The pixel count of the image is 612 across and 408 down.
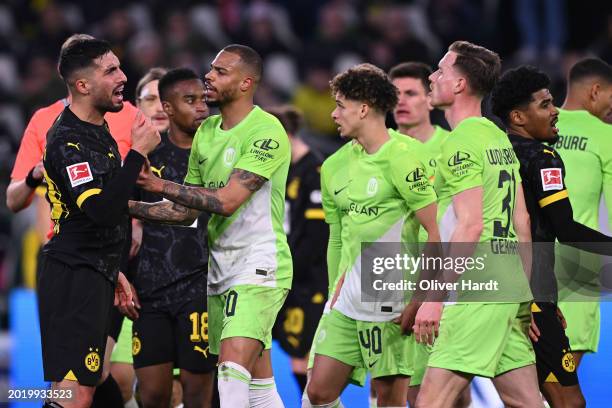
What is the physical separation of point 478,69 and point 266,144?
1.27 metres

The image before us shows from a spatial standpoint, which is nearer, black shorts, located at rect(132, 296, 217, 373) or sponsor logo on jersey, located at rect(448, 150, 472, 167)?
sponsor logo on jersey, located at rect(448, 150, 472, 167)

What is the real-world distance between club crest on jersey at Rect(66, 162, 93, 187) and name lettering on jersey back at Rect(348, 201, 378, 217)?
1646 millimetres

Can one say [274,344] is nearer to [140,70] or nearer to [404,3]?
[140,70]

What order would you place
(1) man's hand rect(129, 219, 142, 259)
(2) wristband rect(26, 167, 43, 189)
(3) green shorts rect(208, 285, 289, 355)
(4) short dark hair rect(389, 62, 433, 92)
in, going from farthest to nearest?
1. (4) short dark hair rect(389, 62, 433, 92)
2. (1) man's hand rect(129, 219, 142, 259)
3. (2) wristband rect(26, 167, 43, 189)
4. (3) green shorts rect(208, 285, 289, 355)

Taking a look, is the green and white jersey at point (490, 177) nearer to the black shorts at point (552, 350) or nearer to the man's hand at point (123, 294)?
the black shorts at point (552, 350)

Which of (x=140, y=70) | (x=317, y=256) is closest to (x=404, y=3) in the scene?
(x=140, y=70)

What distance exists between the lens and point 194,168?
7379 millimetres

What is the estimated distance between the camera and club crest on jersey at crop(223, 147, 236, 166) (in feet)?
23.3

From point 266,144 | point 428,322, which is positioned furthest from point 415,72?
point 428,322

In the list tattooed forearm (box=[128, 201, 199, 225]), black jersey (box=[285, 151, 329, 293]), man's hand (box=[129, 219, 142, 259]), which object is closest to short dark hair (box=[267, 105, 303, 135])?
black jersey (box=[285, 151, 329, 293])

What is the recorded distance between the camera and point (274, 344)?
1042 centimetres

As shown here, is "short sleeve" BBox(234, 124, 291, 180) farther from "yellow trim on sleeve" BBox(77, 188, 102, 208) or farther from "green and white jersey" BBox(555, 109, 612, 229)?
"green and white jersey" BBox(555, 109, 612, 229)

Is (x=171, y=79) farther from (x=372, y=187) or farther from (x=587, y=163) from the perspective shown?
(x=587, y=163)

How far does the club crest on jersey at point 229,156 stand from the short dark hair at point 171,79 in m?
1.13
